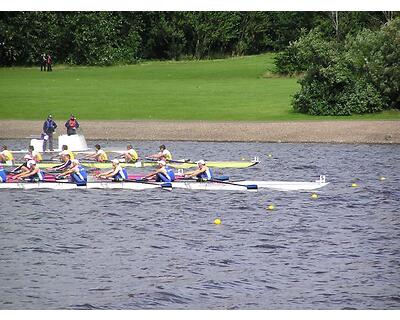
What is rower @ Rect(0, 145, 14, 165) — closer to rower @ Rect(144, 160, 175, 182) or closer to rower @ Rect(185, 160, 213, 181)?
rower @ Rect(144, 160, 175, 182)

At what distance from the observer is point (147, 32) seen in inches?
2985

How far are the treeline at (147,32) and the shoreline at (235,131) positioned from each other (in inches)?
576

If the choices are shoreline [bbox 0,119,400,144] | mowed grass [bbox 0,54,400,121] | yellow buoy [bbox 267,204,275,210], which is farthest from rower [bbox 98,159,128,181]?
mowed grass [bbox 0,54,400,121]

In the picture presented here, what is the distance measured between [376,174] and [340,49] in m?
19.7

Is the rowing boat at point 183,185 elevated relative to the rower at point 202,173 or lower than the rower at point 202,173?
lower

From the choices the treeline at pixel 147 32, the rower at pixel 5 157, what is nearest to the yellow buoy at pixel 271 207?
the rower at pixel 5 157

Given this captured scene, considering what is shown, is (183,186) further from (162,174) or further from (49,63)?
(49,63)

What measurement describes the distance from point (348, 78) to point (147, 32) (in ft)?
75.1

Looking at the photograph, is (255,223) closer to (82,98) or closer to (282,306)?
(282,306)

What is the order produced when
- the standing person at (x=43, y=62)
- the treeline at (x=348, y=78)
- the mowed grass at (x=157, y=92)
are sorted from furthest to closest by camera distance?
the standing person at (x=43, y=62), the mowed grass at (x=157, y=92), the treeline at (x=348, y=78)

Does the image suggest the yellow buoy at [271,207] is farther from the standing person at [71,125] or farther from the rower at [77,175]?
the standing person at [71,125]

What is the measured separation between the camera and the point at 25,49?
7400cm

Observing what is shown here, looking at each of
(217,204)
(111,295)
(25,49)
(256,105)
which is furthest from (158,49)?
(111,295)

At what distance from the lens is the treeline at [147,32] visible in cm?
7206
